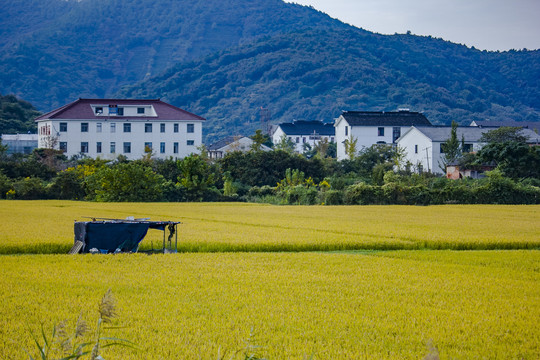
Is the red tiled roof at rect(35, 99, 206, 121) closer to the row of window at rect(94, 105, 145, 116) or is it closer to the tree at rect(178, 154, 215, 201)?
the row of window at rect(94, 105, 145, 116)

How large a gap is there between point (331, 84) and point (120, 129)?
302 feet

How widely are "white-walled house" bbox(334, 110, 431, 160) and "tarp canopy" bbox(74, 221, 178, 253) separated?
190ft

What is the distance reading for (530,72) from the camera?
602 ft

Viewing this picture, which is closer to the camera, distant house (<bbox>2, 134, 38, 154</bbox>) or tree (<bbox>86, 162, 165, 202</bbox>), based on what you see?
tree (<bbox>86, 162, 165, 202</bbox>)

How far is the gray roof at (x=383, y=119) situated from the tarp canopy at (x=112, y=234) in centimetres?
5965

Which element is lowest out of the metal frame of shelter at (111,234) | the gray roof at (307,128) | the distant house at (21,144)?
the metal frame of shelter at (111,234)

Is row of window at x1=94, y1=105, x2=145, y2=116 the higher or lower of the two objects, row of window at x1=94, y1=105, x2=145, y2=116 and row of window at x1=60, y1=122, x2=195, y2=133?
the higher

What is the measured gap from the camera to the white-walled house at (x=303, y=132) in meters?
106

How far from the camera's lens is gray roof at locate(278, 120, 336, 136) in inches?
4250

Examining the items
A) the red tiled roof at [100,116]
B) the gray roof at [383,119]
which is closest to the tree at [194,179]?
the red tiled roof at [100,116]

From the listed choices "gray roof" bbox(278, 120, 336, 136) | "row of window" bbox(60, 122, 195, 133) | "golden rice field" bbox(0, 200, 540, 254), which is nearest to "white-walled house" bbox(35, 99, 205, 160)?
"row of window" bbox(60, 122, 195, 133)

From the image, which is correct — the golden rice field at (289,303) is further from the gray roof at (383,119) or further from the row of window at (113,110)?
the gray roof at (383,119)

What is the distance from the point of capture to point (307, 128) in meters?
110

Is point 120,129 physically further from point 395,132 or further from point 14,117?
point 14,117
